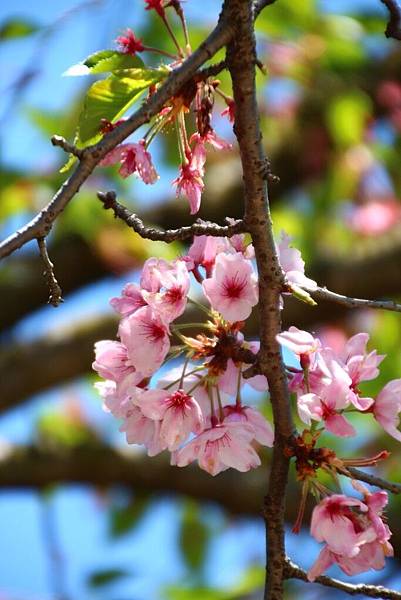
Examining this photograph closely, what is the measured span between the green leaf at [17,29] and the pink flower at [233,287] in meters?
1.00

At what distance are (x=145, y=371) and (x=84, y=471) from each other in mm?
2417

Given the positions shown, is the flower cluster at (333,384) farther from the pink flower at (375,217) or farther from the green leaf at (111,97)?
the pink flower at (375,217)

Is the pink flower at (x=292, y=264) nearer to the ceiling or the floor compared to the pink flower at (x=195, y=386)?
nearer to the ceiling

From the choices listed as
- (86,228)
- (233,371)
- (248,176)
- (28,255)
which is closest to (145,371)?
(233,371)

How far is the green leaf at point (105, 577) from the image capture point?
7.73 ft

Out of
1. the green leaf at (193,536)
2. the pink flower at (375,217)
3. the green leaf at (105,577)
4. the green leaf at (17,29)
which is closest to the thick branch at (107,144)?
the green leaf at (17,29)

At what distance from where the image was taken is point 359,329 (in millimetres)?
3980

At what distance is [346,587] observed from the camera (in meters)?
0.89

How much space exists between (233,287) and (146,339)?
91mm

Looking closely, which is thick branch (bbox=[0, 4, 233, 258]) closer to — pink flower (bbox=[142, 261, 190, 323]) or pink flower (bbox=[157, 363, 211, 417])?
pink flower (bbox=[142, 261, 190, 323])

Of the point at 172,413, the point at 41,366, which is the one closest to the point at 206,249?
the point at 172,413

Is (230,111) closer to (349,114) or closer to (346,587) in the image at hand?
(346,587)

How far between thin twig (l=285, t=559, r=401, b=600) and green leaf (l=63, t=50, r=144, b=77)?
472 mm

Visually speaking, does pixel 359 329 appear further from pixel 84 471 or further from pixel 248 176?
pixel 248 176
